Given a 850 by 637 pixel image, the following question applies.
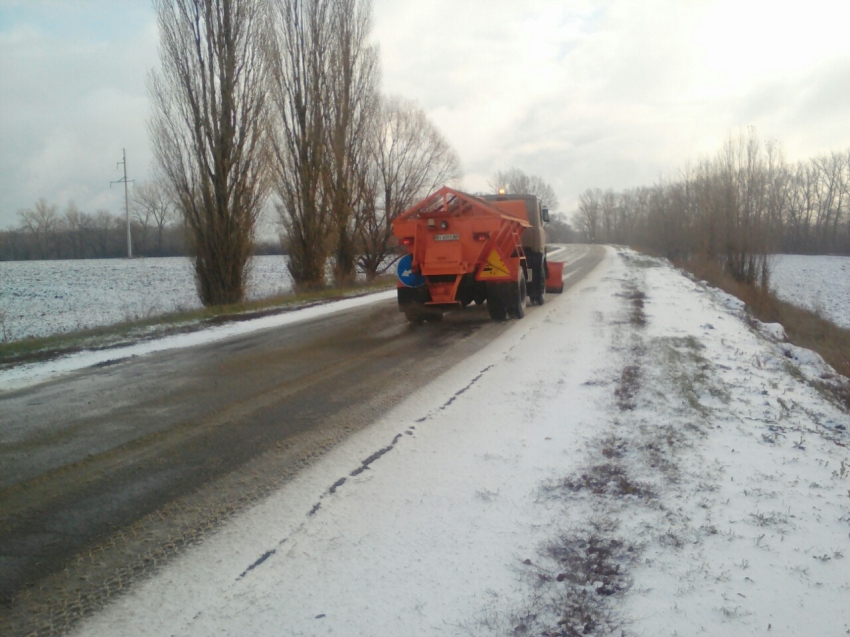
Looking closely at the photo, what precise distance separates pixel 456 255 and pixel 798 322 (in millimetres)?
14238

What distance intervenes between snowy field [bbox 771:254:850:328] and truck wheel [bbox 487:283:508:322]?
55.6ft

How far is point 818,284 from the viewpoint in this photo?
38938mm

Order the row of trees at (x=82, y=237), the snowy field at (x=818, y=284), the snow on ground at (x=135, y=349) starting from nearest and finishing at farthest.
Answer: the snow on ground at (x=135, y=349) < the snowy field at (x=818, y=284) < the row of trees at (x=82, y=237)

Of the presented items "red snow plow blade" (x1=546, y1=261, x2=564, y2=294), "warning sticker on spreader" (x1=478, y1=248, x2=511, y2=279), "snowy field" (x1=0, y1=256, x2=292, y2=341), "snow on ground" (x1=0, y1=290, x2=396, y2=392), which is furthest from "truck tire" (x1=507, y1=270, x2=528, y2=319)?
"snowy field" (x1=0, y1=256, x2=292, y2=341)

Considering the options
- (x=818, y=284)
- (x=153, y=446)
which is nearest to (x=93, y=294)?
(x=153, y=446)

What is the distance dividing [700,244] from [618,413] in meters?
32.1

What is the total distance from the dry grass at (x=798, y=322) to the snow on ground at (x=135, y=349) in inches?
393

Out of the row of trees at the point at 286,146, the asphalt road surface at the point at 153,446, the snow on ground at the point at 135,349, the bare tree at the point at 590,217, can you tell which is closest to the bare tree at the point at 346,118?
the row of trees at the point at 286,146

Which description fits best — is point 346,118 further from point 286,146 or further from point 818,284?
point 818,284

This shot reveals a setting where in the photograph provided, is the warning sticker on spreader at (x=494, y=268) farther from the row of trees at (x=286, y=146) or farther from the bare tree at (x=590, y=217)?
the bare tree at (x=590, y=217)

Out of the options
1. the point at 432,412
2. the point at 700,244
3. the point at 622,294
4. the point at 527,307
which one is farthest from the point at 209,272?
the point at 700,244

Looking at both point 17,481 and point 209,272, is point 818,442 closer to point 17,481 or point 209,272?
point 17,481

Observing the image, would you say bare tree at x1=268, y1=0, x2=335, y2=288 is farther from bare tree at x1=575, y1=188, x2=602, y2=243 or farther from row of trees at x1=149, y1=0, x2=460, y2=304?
bare tree at x1=575, y1=188, x2=602, y2=243

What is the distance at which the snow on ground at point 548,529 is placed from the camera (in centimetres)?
301
